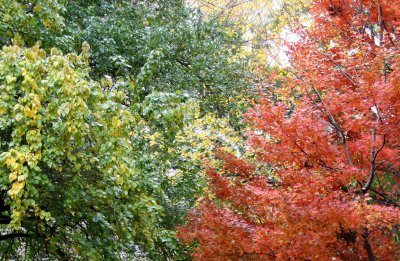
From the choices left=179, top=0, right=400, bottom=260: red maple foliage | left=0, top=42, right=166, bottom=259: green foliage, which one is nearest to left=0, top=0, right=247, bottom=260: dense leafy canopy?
left=0, top=42, right=166, bottom=259: green foliage

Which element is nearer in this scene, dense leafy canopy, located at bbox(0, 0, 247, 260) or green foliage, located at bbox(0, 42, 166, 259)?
green foliage, located at bbox(0, 42, 166, 259)

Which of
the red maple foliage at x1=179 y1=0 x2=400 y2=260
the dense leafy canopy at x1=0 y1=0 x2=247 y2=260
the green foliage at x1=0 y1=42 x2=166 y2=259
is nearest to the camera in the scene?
the green foliage at x1=0 y1=42 x2=166 y2=259

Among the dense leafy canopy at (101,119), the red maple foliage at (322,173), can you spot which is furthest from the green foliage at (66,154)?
the red maple foliage at (322,173)

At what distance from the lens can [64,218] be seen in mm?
5555

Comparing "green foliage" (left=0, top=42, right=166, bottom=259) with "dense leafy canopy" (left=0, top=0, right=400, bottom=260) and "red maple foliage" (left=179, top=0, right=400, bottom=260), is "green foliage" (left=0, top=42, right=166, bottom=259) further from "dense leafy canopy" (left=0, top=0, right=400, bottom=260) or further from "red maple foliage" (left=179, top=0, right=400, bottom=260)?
"red maple foliage" (left=179, top=0, right=400, bottom=260)

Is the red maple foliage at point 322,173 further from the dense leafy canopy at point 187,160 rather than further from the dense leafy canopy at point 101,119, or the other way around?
the dense leafy canopy at point 101,119

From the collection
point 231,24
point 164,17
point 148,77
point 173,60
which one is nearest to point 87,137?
point 148,77

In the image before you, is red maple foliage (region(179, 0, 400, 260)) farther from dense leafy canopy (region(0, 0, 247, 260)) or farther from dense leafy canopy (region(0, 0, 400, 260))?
dense leafy canopy (region(0, 0, 247, 260))

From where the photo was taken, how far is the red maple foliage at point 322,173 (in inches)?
203

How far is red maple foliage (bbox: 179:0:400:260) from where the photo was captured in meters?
5.15

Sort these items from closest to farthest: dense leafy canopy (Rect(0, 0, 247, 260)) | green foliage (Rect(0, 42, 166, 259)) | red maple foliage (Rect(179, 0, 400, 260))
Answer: green foliage (Rect(0, 42, 166, 259))
dense leafy canopy (Rect(0, 0, 247, 260))
red maple foliage (Rect(179, 0, 400, 260))

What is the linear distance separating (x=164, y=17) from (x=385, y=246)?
5.92 m

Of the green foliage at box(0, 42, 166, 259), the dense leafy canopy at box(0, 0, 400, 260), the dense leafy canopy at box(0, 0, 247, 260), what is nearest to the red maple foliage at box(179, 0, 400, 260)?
the dense leafy canopy at box(0, 0, 400, 260)

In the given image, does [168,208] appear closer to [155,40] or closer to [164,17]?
[155,40]
